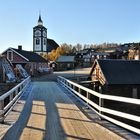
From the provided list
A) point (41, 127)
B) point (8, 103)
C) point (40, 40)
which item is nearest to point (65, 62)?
point (40, 40)

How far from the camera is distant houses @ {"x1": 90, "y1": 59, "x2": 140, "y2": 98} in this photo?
4791 cm

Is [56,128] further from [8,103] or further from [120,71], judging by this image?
[120,71]

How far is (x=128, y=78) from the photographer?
161ft

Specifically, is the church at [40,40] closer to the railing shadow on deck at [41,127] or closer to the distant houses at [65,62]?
the distant houses at [65,62]

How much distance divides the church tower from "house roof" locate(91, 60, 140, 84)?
11425 cm

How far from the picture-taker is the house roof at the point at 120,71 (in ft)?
159

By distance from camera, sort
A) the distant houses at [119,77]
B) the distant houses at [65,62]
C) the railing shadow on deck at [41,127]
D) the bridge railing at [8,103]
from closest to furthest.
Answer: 1. the railing shadow on deck at [41,127]
2. the bridge railing at [8,103]
3. the distant houses at [119,77]
4. the distant houses at [65,62]

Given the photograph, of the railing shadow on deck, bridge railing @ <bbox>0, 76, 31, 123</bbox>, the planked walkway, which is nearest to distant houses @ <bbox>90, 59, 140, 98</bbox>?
bridge railing @ <bbox>0, 76, 31, 123</bbox>

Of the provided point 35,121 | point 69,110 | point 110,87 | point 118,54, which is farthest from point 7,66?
point 118,54

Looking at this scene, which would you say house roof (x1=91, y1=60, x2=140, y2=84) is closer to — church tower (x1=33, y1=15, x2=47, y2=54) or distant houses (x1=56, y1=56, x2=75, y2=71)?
distant houses (x1=56, y1=56, x2=75, y2=71)

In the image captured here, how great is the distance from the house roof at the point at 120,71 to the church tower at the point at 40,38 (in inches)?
4498

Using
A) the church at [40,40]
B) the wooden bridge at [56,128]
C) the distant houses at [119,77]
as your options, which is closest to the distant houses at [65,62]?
the church at [40,40]

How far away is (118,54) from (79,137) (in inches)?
4823

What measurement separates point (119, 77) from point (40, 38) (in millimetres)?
122688
